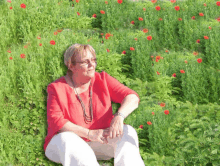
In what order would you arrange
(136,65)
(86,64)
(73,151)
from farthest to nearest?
(136,65) → (86,64) → (73,151)

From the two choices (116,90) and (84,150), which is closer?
(84,150)

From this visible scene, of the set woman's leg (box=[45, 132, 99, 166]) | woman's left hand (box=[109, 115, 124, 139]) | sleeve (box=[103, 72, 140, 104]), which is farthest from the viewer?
sleeve (box=[103, 72, 140, 104])

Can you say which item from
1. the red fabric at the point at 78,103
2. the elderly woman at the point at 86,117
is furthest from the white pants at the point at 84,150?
the red fabric at the point at 78,103

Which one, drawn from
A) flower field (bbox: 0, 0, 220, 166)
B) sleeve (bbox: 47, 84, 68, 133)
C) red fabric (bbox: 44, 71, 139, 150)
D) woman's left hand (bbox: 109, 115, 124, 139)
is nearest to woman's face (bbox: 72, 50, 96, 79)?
red fabric (bbox: 44, 71, 139, 150)

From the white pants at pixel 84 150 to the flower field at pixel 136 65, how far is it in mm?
765

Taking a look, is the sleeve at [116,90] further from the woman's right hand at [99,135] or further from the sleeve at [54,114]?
the sleeve at [54,114]

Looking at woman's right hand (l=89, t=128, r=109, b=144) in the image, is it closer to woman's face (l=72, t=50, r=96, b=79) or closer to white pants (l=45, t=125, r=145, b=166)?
white pants (l=45, t=125, r=145, b=166)

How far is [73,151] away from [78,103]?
1.92 feet

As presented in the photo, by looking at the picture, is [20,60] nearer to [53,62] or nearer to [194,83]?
[53,62]

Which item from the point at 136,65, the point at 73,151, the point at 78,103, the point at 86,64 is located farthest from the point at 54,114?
the point at 136,65

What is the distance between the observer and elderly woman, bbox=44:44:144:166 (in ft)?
10.8

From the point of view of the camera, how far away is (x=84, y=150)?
3238mm

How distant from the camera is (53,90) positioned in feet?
11.7

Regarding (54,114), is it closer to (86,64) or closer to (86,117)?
(86,117)
